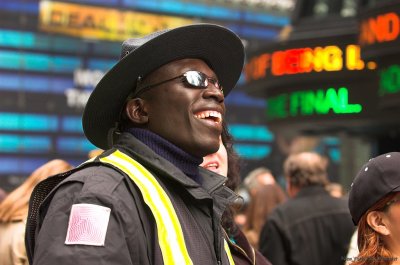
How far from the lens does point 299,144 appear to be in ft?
110

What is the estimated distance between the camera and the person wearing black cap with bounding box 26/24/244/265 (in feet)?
8.07

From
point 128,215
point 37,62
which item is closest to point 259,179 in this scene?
point 128,215

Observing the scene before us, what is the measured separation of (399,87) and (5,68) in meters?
27.1

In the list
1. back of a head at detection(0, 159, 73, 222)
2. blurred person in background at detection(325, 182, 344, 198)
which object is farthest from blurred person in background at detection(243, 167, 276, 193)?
back of a head at detection(0, 159, 73, 222)

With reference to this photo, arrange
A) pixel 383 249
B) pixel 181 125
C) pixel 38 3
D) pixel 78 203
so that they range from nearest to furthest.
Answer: pixel 78 203, pixel 181 125, pixel 383 249, pixel 38 3

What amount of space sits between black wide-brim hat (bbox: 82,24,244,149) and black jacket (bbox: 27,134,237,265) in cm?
19

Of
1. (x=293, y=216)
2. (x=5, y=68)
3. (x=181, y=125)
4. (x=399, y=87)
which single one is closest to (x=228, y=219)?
(x=181, y=125)

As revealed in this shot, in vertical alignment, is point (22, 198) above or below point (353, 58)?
below

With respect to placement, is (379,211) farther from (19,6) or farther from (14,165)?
(19,6)

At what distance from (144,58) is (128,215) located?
621 mm

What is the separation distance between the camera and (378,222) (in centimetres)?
334

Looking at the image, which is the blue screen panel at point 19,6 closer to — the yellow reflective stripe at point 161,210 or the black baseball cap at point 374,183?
the black baseball cap at point 374,183

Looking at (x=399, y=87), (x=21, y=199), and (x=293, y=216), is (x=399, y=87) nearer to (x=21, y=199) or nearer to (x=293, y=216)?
(x=293, y=216)

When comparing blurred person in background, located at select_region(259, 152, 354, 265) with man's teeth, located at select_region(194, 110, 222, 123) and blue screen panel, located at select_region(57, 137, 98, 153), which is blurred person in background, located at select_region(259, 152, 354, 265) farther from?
blue screen panel, located at select_region(57, 137, 98, 153)
